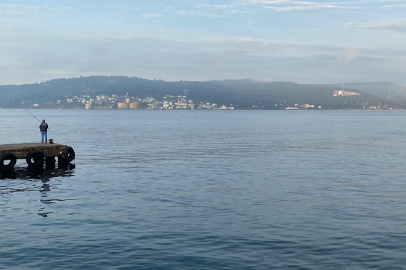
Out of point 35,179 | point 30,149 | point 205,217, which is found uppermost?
point 30,149

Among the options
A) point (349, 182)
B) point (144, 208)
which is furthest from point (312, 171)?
point (144, 208)

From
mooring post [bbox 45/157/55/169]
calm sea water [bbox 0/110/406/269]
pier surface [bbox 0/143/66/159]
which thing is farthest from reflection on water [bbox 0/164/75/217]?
mooring post [bbox 45/157/55/169]

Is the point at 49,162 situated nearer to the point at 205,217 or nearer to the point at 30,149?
the point at 30,149

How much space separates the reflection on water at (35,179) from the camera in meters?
23.8

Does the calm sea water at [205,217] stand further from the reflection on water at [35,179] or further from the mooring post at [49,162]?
the mooring post at [49,162]

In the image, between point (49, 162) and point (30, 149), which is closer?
point (30, 149)

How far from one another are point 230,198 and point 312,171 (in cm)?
1244

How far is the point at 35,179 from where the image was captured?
30.3m

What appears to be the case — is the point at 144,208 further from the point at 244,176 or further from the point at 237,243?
the point at 244,176

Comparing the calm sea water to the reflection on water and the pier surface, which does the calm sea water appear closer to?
the reflection on water

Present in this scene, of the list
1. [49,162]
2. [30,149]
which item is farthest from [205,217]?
[49,162]

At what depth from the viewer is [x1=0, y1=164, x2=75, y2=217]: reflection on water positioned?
2380 centimetres

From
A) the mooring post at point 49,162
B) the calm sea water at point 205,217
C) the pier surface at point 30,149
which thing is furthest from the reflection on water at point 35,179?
the mooring post at point 49,162

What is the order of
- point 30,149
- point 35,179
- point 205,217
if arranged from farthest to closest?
point 30,149 < point 35,179 < point 205,217
